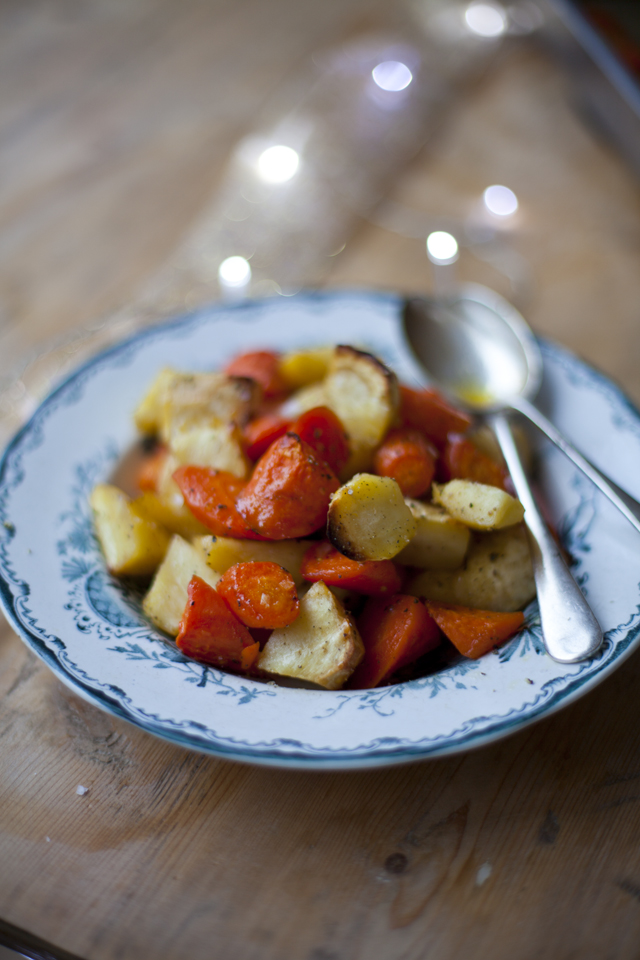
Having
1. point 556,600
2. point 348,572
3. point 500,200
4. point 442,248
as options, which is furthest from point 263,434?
point 500,200

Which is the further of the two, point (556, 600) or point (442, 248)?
point (442, 248)

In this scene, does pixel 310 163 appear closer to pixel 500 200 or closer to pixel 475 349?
pixel 500 200

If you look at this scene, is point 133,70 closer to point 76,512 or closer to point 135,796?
point 76,512

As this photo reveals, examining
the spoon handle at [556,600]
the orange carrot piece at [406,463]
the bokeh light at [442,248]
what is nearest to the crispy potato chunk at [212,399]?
the orange carrot piece at [406,463]

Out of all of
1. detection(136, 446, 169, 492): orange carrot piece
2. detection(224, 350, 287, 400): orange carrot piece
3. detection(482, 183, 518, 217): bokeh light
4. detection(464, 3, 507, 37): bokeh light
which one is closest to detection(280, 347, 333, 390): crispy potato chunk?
detection(224, 350, 287, 400): orange carrot piece

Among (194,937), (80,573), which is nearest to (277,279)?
(80,573)
